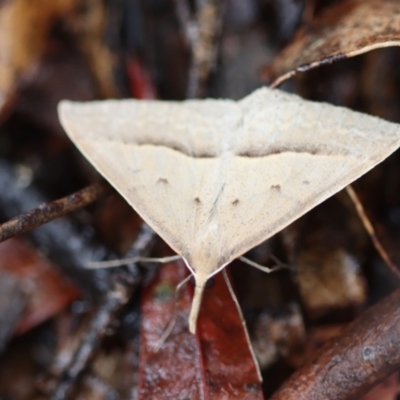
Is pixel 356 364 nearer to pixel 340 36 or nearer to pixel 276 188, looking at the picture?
pixel 276 188

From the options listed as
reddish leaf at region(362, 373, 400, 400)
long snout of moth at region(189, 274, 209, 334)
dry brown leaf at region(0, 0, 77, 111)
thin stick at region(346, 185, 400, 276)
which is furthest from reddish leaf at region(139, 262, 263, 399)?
dry brown leaf at region(0, 0, 77, 111)

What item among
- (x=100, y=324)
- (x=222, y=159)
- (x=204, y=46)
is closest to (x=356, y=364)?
(x=222, y=159)

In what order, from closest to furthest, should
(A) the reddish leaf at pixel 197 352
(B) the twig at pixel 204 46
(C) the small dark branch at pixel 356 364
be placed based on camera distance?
1. (C) the small dark branch at pixel 356 364
2. (A) the reddish leaf at pixel 197 352
3. (B) the twig at pixel 204 46

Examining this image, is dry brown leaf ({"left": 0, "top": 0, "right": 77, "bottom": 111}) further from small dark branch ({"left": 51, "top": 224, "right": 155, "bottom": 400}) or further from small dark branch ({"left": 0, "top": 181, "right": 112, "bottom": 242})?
small dark branch ({"left": 51, "top": 224, "right": 155, "bottom": 400})

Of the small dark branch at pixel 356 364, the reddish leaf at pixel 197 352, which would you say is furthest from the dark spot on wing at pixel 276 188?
Result: the small dark branch at pixel 356 364

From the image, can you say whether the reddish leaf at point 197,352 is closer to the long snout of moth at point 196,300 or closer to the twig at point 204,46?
Answer: the long snout of moth at point 196,300

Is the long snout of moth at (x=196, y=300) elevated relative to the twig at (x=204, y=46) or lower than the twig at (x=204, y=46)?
lower
